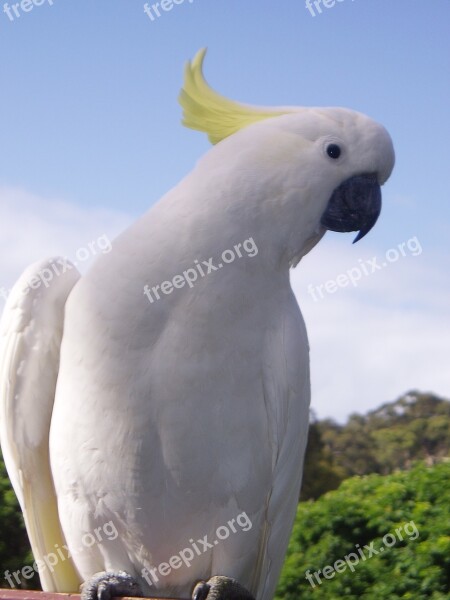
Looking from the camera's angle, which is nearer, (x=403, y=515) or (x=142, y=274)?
(x=142, y=274)

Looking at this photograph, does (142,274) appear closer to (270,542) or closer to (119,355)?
(119,355)

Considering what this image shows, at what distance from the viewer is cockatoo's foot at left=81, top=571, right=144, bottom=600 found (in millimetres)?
2588

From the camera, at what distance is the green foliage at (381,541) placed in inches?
176

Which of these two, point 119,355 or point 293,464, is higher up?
point 119,355

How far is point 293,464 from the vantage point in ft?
9.29

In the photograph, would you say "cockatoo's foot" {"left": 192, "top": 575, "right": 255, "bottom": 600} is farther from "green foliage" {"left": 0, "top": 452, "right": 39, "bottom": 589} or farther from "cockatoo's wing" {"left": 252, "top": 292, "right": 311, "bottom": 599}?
"green foliage" {"left": 0, "top": 452, "right": 39, "bottom": 589}

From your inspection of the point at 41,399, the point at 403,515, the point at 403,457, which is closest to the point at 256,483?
the point at 41,399

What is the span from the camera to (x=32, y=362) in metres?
2.78

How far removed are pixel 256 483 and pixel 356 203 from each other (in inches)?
37.1

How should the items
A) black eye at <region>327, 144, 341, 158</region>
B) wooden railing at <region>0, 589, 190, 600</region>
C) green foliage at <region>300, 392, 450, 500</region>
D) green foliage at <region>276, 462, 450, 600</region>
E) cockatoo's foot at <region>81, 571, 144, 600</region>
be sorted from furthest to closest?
green foliage at <region>300, 392, 450, 500</region>, green foliage at <region>276, 462, 450, 600</region>, black eye at <region>327, 144, 341, 158</region>, cockatoo's foot at <region>81, 571, 144, 600</region>, wooden railing at <region>0, 589, 190, 600</region>

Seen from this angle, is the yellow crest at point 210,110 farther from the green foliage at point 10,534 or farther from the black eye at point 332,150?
the green foliage at point 10,534

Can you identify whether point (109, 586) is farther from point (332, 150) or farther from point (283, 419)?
point (332, 150)

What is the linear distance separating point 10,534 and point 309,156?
3.64 metres

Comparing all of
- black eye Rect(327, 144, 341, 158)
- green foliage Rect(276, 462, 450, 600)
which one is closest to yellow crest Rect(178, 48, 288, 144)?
black eye Rect(327, 144, 341, 158)
